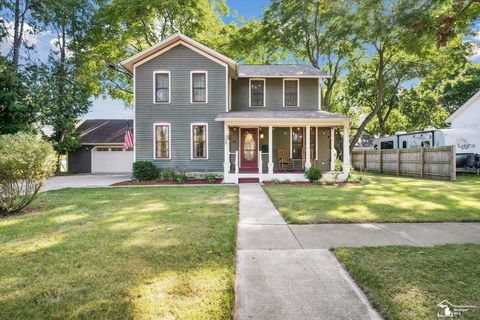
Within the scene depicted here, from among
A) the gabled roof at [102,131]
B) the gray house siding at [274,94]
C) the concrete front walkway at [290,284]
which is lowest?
the concrete front walkway at [290,284]

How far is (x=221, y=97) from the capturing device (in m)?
14.8

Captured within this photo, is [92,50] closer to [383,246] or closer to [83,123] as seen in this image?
[83,123]

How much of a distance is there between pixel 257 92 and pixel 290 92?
6.68ft

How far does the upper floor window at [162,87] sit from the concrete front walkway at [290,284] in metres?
12.0

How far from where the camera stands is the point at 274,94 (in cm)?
1634

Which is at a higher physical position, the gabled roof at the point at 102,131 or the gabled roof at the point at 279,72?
the gabled roof at the point at 279,72

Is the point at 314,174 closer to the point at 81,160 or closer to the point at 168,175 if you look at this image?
the point at 168,175

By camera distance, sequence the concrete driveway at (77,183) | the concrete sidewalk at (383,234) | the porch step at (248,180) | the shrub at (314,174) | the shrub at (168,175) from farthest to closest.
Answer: the shrub at (168,175) → the porch step at (248,180) → the shrub at (314,174) → the concrete driveway at (77,183) → the concrete sidewalk at (383,234)

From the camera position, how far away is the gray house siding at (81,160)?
906 inches

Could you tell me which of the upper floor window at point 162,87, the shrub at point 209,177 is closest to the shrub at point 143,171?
the shrub at point 209,177

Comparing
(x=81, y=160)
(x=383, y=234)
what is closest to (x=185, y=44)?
(x=383, y=234)

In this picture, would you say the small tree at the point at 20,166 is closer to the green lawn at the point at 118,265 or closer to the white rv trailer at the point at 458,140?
the green lawn at the point at 118,265

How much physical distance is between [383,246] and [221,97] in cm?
1214

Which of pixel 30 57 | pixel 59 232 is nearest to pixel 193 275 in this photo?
pixel 59 232
